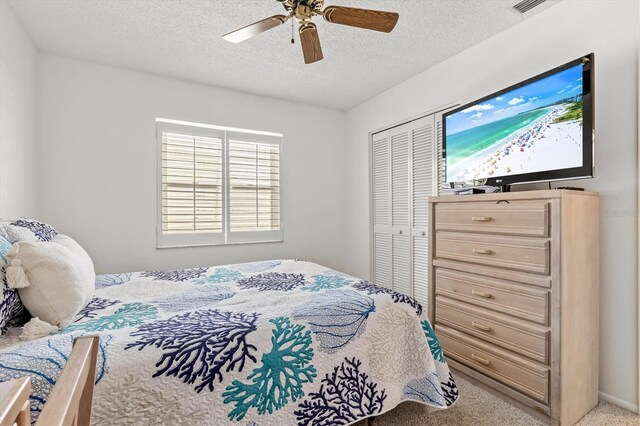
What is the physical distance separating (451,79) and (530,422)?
2.62 meters

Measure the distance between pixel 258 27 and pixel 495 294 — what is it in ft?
6.98

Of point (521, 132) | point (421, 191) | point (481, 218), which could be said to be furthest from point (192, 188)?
point (521, 132)

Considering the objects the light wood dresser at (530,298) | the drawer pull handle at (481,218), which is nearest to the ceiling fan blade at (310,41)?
the light wood dresser at (530,298)

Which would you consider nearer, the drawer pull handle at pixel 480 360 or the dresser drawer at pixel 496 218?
the dresser drawer at pixel 496 218

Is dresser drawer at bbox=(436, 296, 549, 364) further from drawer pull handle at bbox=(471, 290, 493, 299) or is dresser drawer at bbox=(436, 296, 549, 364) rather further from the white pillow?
the white pillow

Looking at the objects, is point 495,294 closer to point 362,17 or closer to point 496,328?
point 496,328

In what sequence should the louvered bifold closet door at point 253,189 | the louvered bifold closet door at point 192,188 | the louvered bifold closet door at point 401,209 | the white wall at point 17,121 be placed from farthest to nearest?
the louvered bifold closet door at point 253,189 → the louvered bifold closet door at point 401,209 → the louvered bifold closet door at point 192,188 → the white wall at point 17,121

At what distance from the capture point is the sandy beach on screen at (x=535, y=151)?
184 centimetres

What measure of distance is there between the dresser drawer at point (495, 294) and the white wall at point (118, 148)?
6.99ft

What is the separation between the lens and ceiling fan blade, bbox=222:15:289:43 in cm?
176

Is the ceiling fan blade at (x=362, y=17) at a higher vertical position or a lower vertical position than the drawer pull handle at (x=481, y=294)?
higher

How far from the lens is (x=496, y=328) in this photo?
1.98 metres

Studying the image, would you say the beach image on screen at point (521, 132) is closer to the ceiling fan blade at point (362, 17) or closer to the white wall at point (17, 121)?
the ceiling fan blade at point (362, 17)

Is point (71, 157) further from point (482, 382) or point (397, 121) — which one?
point (482, 382)
